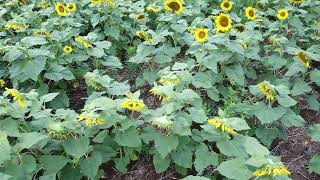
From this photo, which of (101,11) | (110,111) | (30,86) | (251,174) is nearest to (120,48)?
(101,11)

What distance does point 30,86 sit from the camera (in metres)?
4.24

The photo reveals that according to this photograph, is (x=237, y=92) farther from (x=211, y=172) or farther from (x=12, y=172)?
(x=12, y=172)

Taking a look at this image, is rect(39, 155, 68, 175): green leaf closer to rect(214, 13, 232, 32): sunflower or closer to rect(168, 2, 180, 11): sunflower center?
rect(214, 13, 232, 32): sunflower

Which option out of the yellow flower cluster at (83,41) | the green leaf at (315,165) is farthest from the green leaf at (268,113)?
the yellow flower cluster at (83,41)

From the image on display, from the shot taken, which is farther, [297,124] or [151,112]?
[297,124]

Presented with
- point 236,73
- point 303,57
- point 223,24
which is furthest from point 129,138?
point 303,57

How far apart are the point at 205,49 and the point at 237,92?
553 mm

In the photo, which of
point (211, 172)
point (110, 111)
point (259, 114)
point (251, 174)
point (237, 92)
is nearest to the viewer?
point (251, 174)

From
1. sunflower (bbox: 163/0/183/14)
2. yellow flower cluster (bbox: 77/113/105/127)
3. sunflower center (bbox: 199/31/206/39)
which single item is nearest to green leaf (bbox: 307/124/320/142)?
sunflower center (bbox: 199/31/206/39)

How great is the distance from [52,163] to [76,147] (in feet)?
0.75

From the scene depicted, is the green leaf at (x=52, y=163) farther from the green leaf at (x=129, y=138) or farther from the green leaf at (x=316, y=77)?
the green leaf at (x=316, y=77)

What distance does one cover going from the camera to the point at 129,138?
3.14 meters

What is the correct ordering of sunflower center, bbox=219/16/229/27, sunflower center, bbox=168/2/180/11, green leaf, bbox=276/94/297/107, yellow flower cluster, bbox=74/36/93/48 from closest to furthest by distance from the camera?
1. green leaf, bbox=276/94/297/107
2. yellow flower cluster, bbox=74/36/93/48
3. sunflower center, bbox=219/16/229/27
4. sunflower center, bbox=168/2/180/11

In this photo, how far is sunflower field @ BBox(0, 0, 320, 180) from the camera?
9.82ft
